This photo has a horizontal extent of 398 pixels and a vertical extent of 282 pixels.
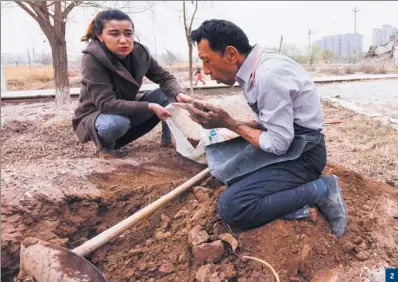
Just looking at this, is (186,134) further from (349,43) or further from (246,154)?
(349,43)

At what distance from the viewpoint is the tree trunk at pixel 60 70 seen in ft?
21.1

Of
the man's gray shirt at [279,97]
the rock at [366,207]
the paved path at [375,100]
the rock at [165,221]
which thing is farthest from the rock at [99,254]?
the paved path at [375,100]

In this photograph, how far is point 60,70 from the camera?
6.61 metres

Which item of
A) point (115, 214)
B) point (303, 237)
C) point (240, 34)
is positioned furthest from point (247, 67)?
point (115, 214)

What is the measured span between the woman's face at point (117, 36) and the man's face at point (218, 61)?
3.09 feet

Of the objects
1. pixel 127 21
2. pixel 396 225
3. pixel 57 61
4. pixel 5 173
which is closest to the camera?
pixel 396 225

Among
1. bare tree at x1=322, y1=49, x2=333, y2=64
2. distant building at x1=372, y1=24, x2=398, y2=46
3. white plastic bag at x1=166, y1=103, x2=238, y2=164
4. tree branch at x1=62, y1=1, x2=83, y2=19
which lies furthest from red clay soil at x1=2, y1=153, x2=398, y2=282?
bare tree at x1=322, y1=49, x2=333, y2=64

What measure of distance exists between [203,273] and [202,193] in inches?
23.1

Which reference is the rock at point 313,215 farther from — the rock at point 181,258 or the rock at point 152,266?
the rock at point 152,266

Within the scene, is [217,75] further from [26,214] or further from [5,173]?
[5,173]

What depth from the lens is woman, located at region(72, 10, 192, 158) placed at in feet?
8.71

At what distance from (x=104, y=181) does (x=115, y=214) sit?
0.32 meters

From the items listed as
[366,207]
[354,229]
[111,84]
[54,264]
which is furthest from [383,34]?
[54,264]

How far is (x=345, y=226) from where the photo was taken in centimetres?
204
